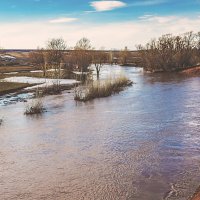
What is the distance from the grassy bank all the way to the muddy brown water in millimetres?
8139

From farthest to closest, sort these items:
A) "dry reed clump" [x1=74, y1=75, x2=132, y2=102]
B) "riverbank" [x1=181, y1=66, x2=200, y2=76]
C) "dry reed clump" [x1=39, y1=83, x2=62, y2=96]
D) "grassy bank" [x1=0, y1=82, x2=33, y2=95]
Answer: "riverbank" [x1=181, y1=66, x2=200, y2=76], "grassy bank" [x1=0, y1=82, x2=33, y2=95], "dry reed clump" [x1=39, y1=83, x2=62, y2=96], "dry reed clump" [x1=74, y1=75, x2=132, y2=102]

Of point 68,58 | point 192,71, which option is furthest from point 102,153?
point 68,58

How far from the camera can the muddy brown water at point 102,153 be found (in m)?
8.70

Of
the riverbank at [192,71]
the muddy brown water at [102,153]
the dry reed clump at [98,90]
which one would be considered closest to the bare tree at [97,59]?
the riverbank at [192,71]

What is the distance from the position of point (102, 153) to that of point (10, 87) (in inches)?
792

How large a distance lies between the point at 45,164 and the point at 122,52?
7135 cm

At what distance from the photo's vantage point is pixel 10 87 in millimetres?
30203

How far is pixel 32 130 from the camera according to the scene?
15.4m

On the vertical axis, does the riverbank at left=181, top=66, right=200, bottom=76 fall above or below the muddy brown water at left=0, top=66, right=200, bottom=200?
above

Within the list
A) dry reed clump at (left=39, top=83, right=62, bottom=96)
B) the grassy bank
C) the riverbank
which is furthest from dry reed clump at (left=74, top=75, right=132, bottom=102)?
the riverbank

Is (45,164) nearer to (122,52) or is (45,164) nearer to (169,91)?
(169,91)

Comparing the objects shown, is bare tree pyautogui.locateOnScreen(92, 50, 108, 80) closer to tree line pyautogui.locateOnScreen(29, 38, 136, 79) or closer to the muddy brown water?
tree line pyautogui.locateOnScreen(29, 38, 136, 79)

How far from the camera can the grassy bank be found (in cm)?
2838

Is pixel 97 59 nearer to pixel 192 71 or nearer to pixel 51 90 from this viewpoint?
pixel 192 71
